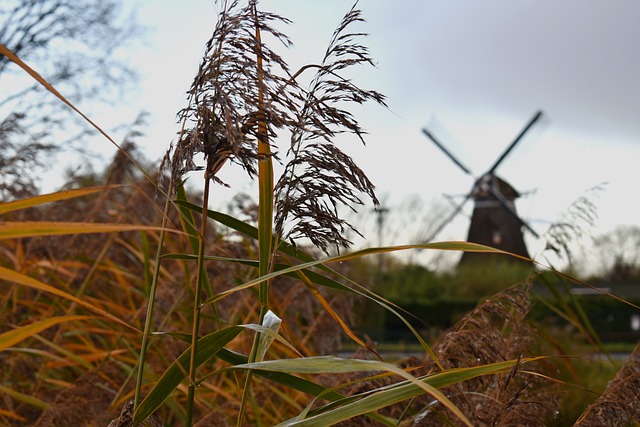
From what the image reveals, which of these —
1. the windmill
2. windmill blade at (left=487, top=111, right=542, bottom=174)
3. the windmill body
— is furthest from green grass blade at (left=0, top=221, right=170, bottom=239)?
the windmill body

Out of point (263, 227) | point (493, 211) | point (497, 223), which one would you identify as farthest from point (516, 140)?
point (263, 227)

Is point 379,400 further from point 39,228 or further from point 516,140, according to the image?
point 516,140

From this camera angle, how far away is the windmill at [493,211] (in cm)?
3447

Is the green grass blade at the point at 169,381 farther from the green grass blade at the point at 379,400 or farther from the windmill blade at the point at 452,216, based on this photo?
the windmill blade at the point at 452,216

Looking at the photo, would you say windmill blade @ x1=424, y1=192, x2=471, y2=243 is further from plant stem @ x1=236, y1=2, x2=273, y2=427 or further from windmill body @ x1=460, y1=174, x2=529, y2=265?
plant stem @ x1=236, y1=2, x2=273, y2=427

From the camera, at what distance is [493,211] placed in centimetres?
3678

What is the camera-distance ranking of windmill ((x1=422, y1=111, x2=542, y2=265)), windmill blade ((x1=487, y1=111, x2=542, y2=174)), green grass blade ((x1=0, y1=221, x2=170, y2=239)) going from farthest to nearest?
windmill ((x1=422, y1=111, x2=542, y2=265)) → windmill blade ((x1=487, y1=111, x2=542, y2=174)) → green grass blade ((x1=0, y1=221, x2=170, y2=239))

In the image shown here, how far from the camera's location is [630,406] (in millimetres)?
1649

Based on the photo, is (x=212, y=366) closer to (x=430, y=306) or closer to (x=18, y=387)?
(x=18, y=387)

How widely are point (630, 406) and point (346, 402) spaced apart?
62 cm

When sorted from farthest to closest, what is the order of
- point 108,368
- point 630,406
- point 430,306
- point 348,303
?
1. point 430,306
2. point 348,303
3. point 108,368
4. point 630,406

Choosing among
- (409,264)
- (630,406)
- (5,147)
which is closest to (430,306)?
(409,264)

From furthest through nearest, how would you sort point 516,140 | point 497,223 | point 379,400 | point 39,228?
point 497,223 < point 516,140 < point 379,400 < point 39,228

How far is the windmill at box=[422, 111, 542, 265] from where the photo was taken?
3447 cm
